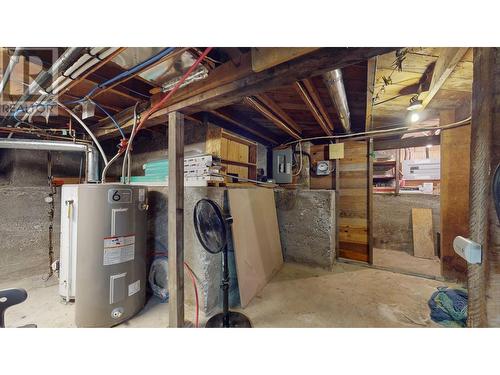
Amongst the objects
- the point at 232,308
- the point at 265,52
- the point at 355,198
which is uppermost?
the point at 265,52

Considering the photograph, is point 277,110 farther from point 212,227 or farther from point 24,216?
point 24,216

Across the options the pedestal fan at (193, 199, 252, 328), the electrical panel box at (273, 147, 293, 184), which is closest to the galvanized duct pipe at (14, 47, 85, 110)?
the pedestal fan at (193, 199, 252, 328)

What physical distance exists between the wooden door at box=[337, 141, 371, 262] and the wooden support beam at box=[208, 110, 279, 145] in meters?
1.26

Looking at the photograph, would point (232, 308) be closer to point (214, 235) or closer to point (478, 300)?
point (214, 235)

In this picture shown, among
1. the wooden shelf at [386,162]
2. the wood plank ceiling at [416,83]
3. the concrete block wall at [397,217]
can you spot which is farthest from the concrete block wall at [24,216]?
the wooden shelf at [386,162]

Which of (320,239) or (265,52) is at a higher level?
(265,52)

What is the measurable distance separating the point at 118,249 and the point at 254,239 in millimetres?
1305

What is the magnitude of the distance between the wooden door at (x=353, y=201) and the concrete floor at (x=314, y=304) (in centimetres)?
64

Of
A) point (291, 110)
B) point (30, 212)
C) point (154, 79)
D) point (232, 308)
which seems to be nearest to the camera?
point (154, 79)

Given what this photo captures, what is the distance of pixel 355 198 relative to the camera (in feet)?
10.1

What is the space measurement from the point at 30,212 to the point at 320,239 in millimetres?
3823

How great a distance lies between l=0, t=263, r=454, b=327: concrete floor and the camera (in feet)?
5.14
